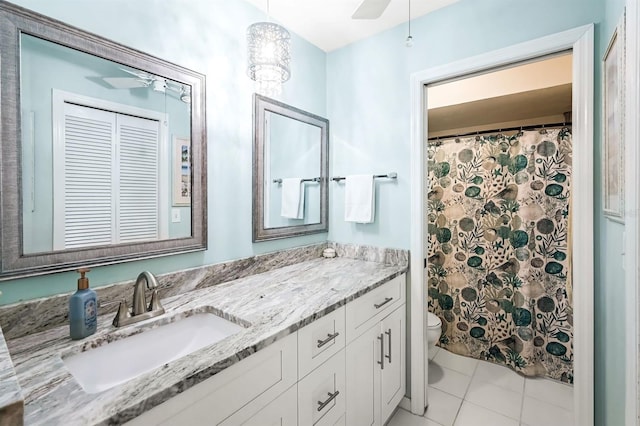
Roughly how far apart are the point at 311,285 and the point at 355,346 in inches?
13.8

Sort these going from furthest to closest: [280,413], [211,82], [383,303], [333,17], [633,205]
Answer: [333,17] → [383,303] → [211,82] → [280,413] → [633,205]

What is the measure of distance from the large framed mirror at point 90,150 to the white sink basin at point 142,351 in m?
0.32

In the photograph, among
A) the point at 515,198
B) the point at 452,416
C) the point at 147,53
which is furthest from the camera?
the point at 515,198

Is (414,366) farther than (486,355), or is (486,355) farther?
(486,355)

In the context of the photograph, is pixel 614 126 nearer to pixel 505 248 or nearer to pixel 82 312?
pixel 505 248

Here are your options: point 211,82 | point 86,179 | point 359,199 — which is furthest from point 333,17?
point 86,179

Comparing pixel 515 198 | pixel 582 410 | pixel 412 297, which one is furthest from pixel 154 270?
pixel 515 198

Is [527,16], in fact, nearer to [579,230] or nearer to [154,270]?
[579,230]

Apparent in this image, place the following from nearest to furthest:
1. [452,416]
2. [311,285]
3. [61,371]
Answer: [61,371]
[311,285]
[452,416]

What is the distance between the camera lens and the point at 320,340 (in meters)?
1.15

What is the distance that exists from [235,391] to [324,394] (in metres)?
0.47

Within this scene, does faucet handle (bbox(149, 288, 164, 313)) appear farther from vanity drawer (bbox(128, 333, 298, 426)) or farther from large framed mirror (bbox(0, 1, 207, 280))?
vanity drawer (bbox(128, 333, 298, 426))

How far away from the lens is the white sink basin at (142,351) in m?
0.88

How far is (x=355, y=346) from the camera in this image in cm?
135
